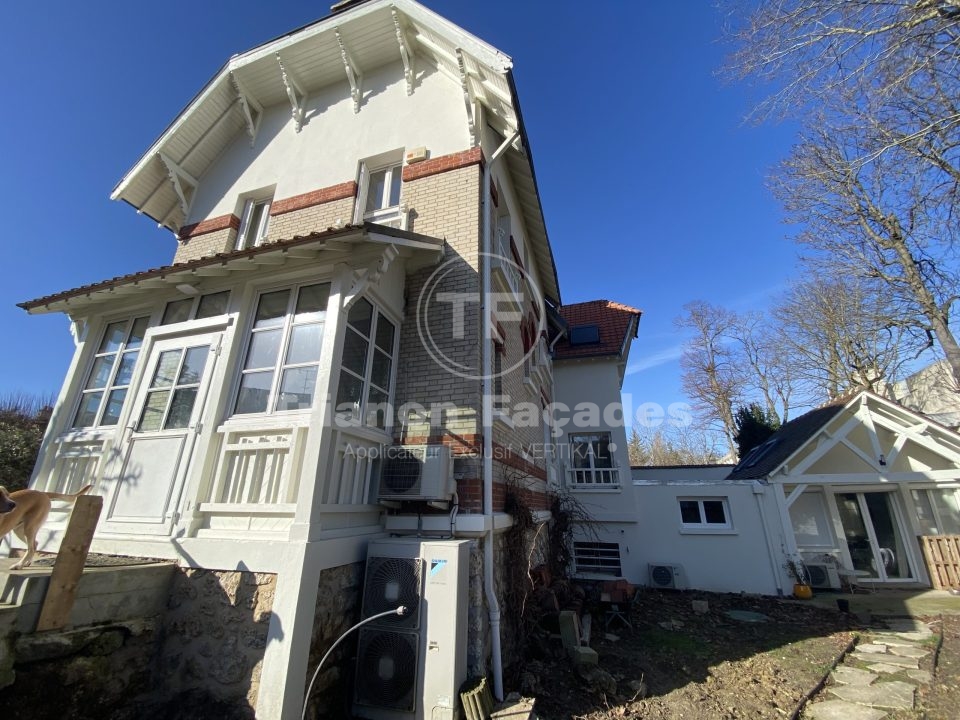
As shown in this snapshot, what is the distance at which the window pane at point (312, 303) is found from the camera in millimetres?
4781

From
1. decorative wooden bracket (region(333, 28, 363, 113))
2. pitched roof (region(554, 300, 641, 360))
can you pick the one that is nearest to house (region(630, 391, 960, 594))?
pitched roof (region(554, 300, 641, 360))

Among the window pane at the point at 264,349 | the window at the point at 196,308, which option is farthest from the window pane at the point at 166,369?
the window pane at the point at 264,349

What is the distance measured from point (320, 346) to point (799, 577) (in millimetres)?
11837

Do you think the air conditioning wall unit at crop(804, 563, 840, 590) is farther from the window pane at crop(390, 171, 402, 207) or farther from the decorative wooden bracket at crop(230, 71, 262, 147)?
the decorative wooden bracket at crop(230, 71, 262, 147)

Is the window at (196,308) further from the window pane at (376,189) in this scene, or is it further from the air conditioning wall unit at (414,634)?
the air conditioning wall unit at (414,634)

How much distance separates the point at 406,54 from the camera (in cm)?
758

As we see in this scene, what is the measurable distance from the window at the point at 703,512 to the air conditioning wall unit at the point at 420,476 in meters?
8.75

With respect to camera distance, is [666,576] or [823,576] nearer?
[823,576]

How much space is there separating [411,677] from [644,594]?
779cm

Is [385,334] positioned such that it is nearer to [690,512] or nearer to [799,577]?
[690,512]

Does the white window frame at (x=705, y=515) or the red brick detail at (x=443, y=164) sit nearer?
the red brick detail at (x=443, y=164)

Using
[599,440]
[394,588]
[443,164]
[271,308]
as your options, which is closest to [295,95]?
[443,164]

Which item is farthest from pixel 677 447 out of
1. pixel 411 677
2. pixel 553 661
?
pixel 411 677

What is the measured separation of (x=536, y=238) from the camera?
10477mm
